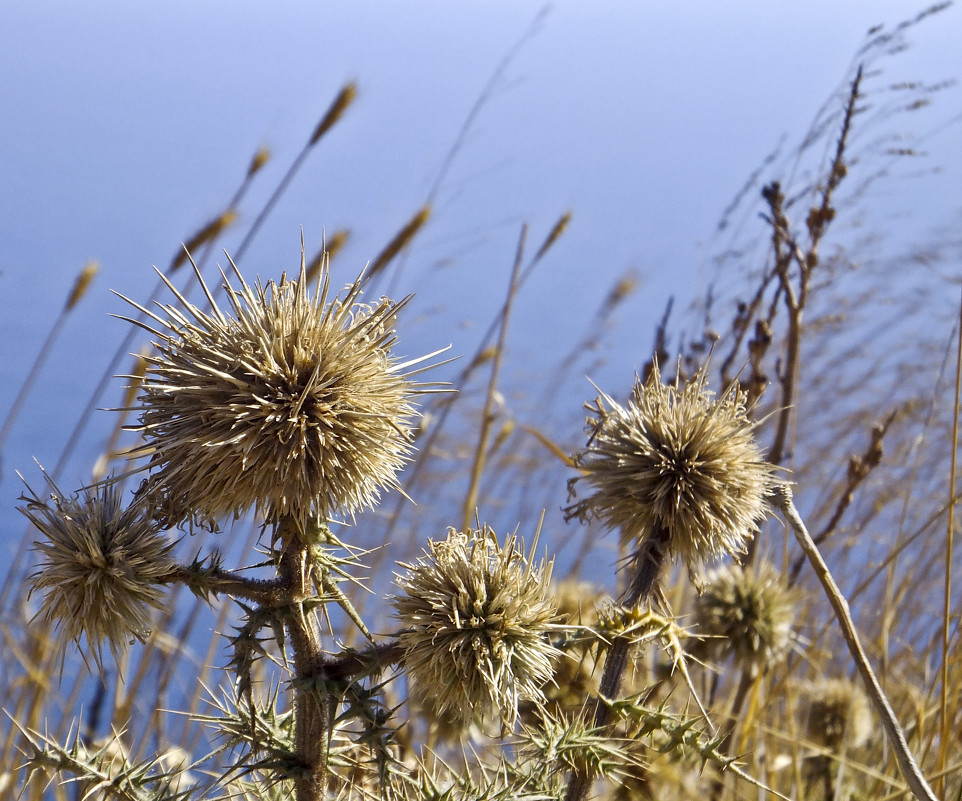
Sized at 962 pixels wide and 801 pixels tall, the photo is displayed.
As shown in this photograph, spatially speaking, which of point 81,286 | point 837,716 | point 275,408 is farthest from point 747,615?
point 81,286

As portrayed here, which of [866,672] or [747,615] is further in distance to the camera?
[747,615]

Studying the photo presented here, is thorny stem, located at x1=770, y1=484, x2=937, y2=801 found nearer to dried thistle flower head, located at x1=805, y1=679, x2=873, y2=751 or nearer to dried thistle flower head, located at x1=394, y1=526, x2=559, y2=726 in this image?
dried thistle flower head, located at x1=394, y1=526, x2=559, y2=726

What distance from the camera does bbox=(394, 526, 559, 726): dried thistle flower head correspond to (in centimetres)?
106

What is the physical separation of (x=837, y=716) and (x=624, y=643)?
1.96m

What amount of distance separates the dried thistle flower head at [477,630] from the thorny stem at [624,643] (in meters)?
0.13

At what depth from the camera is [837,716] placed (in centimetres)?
276

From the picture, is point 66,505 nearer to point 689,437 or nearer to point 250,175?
point 689,437

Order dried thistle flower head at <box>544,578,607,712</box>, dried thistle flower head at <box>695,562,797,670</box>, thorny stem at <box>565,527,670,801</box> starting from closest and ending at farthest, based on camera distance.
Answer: thorny stem at <box>565,527,670,801</box> < dried thistle flower head at <box>544,578,607,712</box> < dried thistle flower head at <box>695,562,797,670</box>

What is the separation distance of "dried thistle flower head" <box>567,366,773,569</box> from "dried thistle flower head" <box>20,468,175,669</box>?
2.14 ft

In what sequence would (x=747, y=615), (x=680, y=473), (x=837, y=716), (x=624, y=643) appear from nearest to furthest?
(x=624, y=643), (x=680, y=473), (x=747, y=615), (x=837, y=716)

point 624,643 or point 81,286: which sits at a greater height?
point 81,286

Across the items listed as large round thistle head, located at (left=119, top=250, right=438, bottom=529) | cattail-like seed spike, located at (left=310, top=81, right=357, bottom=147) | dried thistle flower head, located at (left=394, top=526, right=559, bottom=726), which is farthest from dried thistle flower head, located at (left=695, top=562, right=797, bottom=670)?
cattail-like seed spike, located at (left=310, top=81, right=357, bottom=147)

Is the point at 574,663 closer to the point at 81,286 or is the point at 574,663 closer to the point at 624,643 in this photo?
the point at 624,643

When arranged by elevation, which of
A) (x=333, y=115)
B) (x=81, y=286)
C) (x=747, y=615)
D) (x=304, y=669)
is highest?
(x=333, y=115)
